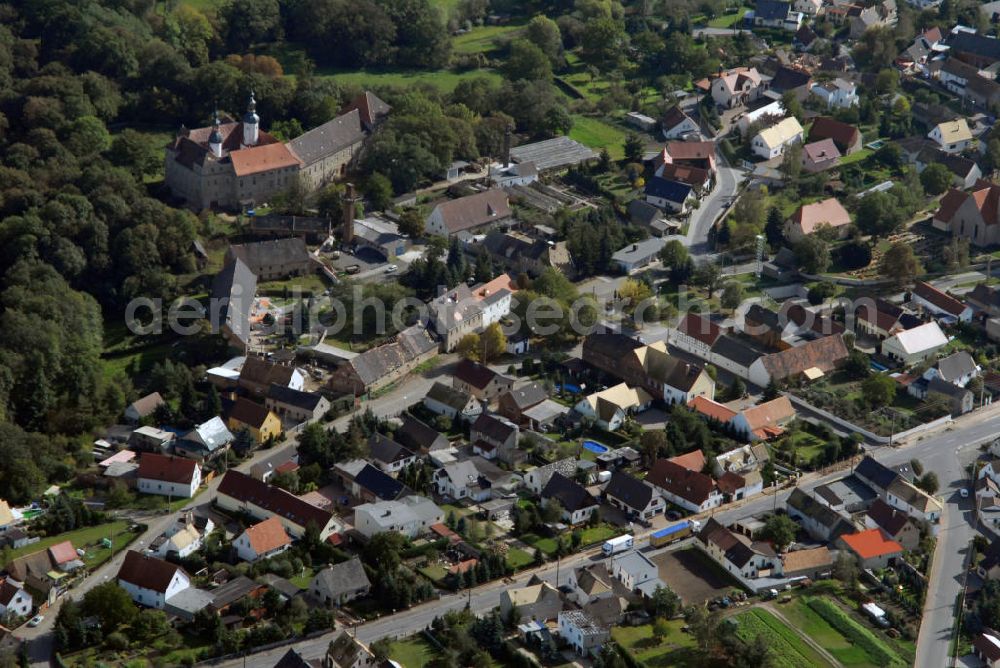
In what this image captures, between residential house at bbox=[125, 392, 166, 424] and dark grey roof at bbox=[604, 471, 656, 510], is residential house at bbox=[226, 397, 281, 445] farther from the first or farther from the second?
dark grey roof at bbox=[604, 471, 656, 510]

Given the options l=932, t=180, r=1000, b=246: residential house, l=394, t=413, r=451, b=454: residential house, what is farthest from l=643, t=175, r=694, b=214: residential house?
l=394, t=413, r=451, b=454: residential house

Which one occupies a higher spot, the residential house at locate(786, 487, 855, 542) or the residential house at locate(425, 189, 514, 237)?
the residential house at locate(425, 189, 514, 237)

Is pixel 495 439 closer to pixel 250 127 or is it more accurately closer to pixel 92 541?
pixel 92 541

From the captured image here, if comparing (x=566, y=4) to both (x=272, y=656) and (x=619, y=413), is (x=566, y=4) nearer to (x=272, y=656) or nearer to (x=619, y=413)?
(x=619, y=413)

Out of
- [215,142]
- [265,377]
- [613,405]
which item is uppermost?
[215,142]

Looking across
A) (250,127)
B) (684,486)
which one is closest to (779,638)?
(684,486)

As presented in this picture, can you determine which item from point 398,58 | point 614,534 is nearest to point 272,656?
point 614,534
